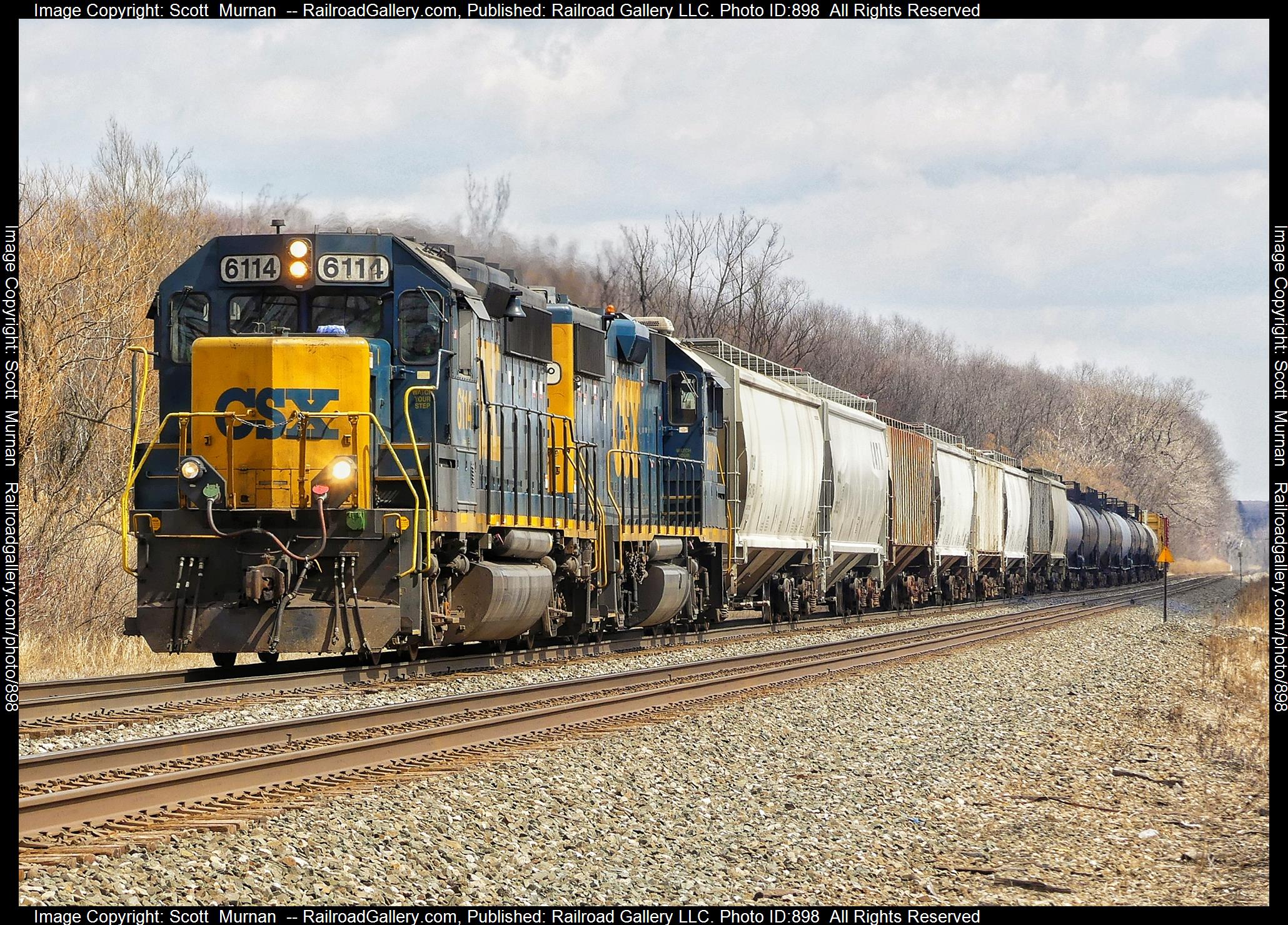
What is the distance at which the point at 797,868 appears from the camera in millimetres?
6945

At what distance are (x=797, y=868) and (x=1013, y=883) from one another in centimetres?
102

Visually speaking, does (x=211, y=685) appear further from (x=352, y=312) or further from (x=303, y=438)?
(x=352, y=312)

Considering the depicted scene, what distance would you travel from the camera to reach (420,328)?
12.8 meters

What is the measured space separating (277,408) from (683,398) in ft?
26.8

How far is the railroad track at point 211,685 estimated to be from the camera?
32.9ft

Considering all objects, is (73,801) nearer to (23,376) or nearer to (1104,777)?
(1104,777)

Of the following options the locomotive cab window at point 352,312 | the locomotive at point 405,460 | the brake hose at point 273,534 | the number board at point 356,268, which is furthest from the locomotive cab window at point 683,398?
the brake hose at point 273,534

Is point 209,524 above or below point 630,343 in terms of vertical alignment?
below

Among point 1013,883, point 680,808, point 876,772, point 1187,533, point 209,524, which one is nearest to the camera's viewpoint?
point 1013,883

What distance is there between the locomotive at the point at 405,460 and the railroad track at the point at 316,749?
1.58 m

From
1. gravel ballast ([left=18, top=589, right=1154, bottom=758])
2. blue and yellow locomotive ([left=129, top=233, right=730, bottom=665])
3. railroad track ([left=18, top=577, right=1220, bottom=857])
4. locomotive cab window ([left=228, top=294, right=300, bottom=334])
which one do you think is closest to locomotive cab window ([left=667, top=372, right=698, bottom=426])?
gravel ballast ([left=18, top=589, right=1154, bottom=758])

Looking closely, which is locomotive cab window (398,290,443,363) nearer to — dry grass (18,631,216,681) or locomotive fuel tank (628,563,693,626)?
dry grass (18,631,216,681)

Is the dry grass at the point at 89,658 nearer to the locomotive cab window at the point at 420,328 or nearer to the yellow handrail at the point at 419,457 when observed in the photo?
the yellow handrail at the point at 419,457
